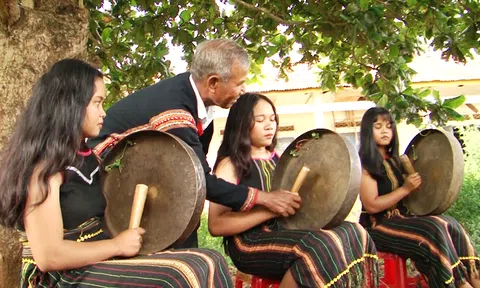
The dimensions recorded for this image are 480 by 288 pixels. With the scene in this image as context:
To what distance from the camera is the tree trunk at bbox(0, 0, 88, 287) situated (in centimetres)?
326

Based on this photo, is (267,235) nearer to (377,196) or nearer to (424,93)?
(377,196)

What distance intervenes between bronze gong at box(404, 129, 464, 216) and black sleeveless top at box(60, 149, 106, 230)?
243 cm

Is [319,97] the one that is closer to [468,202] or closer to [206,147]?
[468,202]

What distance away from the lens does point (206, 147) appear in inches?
144

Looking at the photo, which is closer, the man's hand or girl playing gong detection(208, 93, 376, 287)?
girl playing gong detection(208, 93, 376, 287)

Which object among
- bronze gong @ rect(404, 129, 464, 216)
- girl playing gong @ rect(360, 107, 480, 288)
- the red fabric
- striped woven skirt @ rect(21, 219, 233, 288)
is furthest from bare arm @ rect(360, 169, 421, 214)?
striped woven skirt @ rect(21, 219, 233, 288)

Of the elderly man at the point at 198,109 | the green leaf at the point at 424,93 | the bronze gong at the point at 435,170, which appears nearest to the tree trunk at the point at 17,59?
the elderly man at the point at 198,109

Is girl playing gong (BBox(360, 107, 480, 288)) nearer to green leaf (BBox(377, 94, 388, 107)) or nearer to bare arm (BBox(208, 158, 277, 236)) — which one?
green leaf (BBox(377, 94, 388, 107))

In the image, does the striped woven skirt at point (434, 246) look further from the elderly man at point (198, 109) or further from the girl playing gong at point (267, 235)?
the elderly man at point (198, 109)

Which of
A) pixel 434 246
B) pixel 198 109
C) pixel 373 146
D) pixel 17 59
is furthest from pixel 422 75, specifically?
pixel 17 59

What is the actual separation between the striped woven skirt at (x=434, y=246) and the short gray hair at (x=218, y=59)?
1681 mm

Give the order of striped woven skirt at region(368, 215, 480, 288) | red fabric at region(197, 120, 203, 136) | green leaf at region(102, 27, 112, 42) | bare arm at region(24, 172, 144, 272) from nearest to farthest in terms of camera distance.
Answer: bare arm at region(24, 172, 144, 272) < red fabric at region(197, 120, 203, 136) < striped woven skirt at region(368, 215, 480, 288) < green leaf at region(102, 27, 112, 42)

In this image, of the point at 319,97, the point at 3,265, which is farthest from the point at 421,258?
the point at 319,97

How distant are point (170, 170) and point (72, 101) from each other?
0.49 m
